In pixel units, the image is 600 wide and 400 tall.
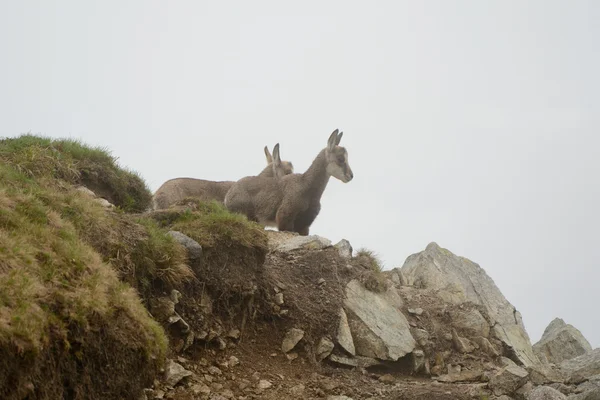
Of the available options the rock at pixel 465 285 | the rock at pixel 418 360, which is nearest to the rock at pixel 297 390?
the rock at pixel 418 360

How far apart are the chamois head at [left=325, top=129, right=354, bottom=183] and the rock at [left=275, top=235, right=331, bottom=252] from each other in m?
3.79

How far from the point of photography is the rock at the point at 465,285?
1305cm

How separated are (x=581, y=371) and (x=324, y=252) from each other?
461cm

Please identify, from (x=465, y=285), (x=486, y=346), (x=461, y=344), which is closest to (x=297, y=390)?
(x=461, y=344)

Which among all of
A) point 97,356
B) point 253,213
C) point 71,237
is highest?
point 253,213

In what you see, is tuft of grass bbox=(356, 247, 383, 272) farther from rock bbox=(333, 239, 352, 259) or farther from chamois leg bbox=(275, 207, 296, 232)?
chamois leg bbox=(275, 207, 296, 232)

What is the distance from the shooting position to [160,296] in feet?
27.0

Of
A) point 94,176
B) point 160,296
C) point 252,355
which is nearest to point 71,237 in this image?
point 160,296

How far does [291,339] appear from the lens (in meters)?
9.49

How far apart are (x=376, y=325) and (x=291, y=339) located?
6.10 feet

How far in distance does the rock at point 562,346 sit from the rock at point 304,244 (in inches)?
215

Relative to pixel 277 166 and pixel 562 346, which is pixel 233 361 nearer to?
pixel 562 346

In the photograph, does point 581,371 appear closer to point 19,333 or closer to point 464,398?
point 464,398

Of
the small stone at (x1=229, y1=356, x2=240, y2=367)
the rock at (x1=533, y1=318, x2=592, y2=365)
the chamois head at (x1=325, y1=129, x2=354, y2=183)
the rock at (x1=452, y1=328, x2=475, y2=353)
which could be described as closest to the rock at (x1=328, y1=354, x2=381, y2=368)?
the small stone at (x1=229, y1=356, x2=240, y2=367)
